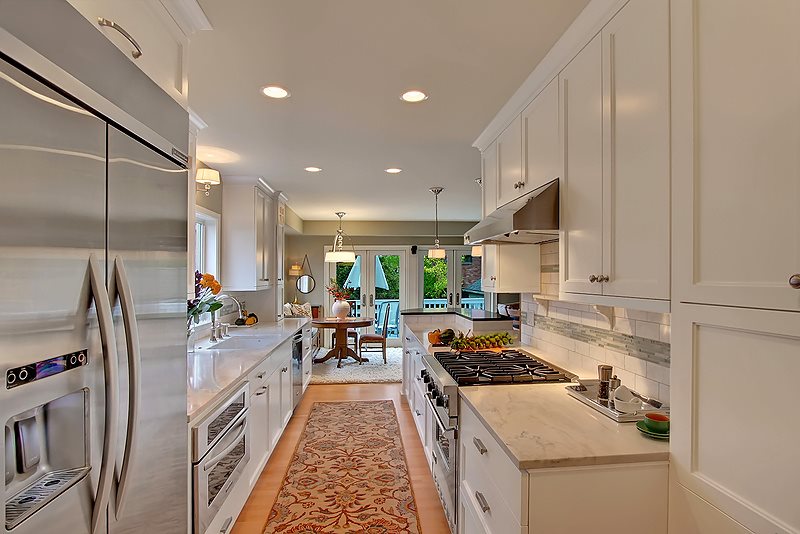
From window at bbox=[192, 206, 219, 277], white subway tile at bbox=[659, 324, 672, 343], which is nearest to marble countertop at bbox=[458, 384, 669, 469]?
white subway tile at bbox=[659, 324, 672, 343]

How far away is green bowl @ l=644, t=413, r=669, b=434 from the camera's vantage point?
147cm

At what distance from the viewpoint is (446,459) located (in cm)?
245

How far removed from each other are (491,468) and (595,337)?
3.50ft

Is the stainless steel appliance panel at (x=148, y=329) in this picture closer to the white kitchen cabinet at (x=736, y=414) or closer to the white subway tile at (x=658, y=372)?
the white kitchen cabinet at (x=736, y=414)

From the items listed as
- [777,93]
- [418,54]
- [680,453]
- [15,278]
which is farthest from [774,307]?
[418,54]

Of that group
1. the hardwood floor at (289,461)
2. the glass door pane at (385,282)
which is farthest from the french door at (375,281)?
the hardwood floor at (289,461)

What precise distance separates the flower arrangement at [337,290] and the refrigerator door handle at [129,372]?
6662 millimetres

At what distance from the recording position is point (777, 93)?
953 millimetres

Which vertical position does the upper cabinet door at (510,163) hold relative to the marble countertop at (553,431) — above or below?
above

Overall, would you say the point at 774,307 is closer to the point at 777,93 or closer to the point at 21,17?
the point at 777,93

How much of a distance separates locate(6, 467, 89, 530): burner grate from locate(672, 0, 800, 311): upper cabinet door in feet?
4.82

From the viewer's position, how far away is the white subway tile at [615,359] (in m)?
2.13

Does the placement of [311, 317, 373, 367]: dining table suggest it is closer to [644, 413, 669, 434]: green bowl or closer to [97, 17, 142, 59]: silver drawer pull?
[644, 413, 669, 434]: green bowl

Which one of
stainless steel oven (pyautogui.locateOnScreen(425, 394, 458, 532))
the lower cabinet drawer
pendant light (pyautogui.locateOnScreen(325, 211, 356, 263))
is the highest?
pendant light (pyautogui.locateOnScreen(325, 211, 356, 263))
